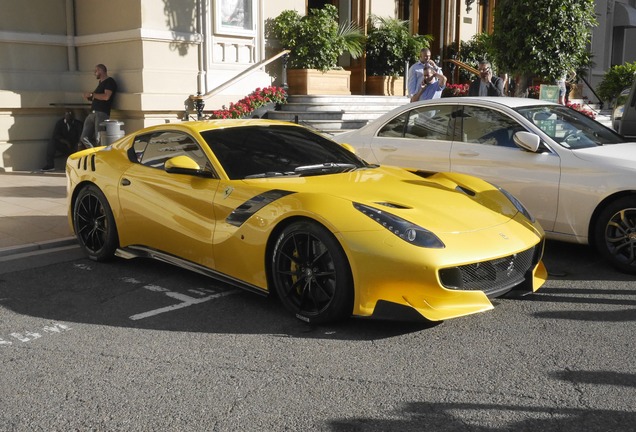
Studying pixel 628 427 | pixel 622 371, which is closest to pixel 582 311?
pixel 622 371

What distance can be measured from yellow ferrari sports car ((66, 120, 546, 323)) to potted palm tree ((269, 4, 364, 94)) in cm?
902

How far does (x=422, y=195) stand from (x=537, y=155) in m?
1.97

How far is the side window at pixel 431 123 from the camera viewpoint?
7566 mm

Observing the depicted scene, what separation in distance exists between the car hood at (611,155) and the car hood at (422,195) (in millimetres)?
1208

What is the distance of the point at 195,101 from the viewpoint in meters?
13.5

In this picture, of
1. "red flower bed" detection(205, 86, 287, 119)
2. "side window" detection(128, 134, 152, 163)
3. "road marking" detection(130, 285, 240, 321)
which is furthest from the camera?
"red flower bed" detection(205, 86, 287, 119)

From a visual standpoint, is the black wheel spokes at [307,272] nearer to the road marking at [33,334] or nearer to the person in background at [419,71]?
the road marking at [33,334]

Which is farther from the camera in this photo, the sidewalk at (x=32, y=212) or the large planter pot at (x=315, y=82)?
the large planter pot at (x=315, y=82)

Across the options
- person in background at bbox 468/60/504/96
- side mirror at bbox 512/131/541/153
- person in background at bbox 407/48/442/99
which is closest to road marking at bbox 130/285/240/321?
side mirror at bbox 512/131/541/153

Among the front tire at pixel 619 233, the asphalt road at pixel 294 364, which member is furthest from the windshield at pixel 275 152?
the front tire at pixel 619 233

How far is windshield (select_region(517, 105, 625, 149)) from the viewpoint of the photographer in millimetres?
6902

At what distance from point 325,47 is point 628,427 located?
1286 centimetres

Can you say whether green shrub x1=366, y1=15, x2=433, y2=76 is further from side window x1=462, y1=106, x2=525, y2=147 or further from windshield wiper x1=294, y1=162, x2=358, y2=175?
windshield wiper x1=294, y1=162, x2=358, y2=175

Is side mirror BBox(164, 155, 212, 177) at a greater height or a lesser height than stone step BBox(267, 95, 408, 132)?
lesser
